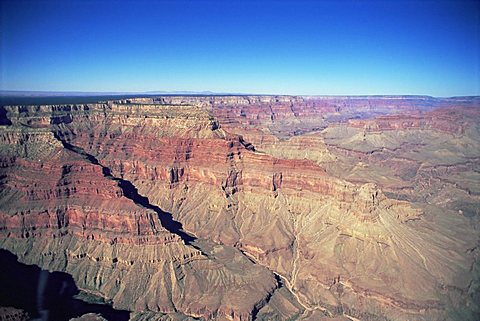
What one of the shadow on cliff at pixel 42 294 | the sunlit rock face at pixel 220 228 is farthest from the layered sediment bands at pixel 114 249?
the shadow on cliff at pixel 42 294

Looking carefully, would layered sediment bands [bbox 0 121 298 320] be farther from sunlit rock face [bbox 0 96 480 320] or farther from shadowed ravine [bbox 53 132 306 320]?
shadowed ravine [bbox 53 132 306 320]

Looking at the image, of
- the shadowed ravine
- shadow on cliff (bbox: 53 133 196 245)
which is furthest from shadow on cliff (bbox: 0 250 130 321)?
shadow on cliff (bbox: 53 133 196 245)

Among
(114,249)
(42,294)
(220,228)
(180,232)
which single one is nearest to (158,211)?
(180,232)

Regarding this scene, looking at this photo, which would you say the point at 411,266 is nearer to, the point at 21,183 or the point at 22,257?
the point at 22,257

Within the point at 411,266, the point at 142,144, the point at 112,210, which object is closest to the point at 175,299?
the point at 112,210

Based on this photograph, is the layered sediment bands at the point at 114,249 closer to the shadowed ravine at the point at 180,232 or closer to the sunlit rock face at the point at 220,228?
the sunlit rock face at the point at 220,228

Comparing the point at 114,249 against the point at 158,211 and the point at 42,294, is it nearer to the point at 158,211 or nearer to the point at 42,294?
the point at 42,294
